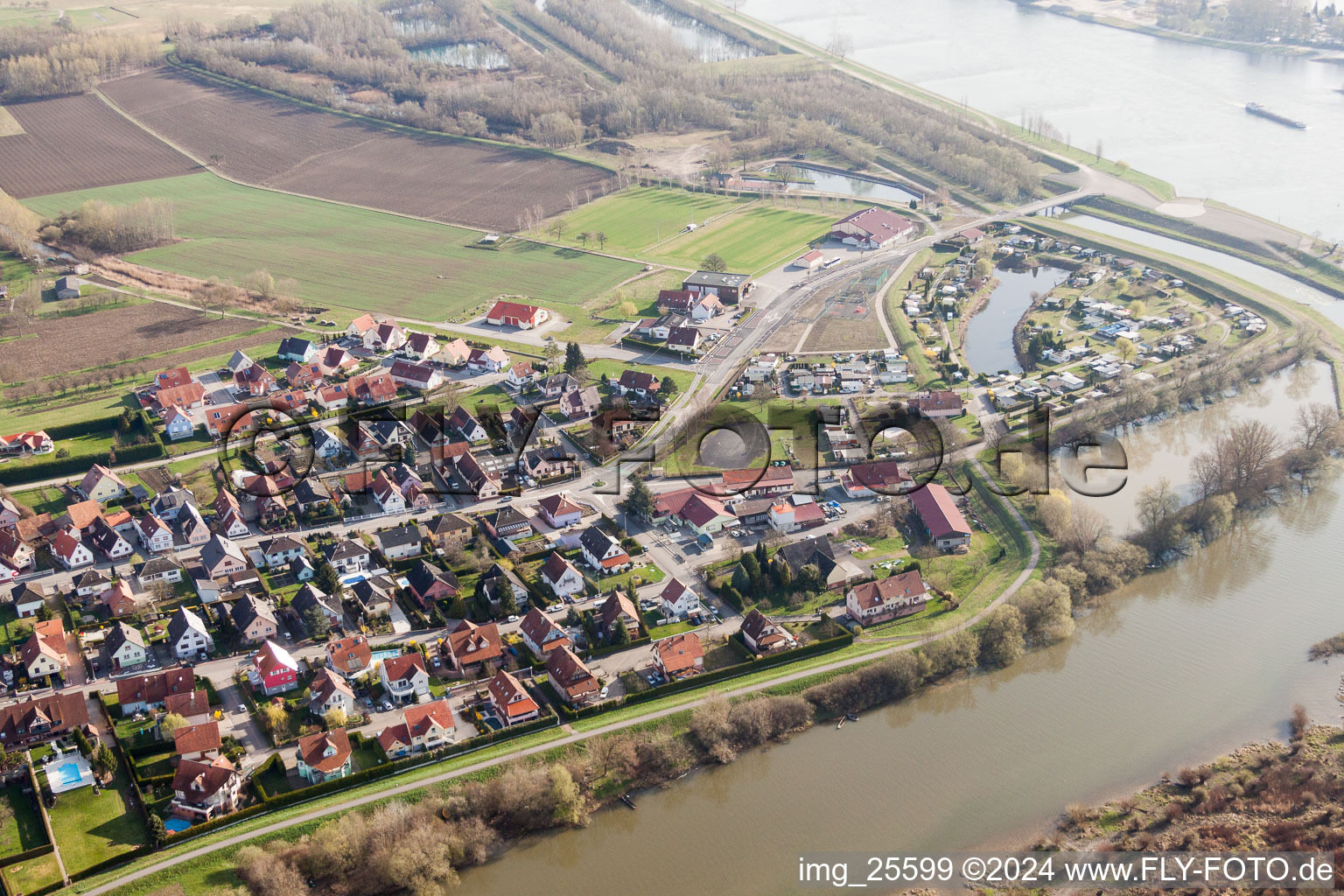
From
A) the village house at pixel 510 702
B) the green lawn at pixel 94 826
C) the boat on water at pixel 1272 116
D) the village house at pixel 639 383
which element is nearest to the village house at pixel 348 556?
the village house at pixel 510 702

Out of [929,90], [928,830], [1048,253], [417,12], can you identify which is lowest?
[928,830]

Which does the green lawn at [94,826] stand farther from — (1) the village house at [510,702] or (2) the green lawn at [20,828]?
(1) the village house at [510,702]

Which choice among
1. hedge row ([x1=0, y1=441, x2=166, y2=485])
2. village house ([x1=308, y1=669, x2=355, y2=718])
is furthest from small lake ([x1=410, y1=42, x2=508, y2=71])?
village house ([x1=308, y1=669, x2=355, y2=718])

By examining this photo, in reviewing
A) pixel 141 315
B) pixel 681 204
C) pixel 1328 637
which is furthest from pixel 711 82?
pixel 1328 637

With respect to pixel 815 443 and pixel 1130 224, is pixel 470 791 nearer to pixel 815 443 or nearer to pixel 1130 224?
pixel 815 443

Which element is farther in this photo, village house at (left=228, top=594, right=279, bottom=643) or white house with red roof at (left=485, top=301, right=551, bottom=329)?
white house with red roof at (left=485, top=301, right=551, bottom=329)

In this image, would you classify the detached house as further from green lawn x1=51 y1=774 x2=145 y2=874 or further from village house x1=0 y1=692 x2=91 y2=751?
village house x1=0 y1=692 x2=91 y2=751
